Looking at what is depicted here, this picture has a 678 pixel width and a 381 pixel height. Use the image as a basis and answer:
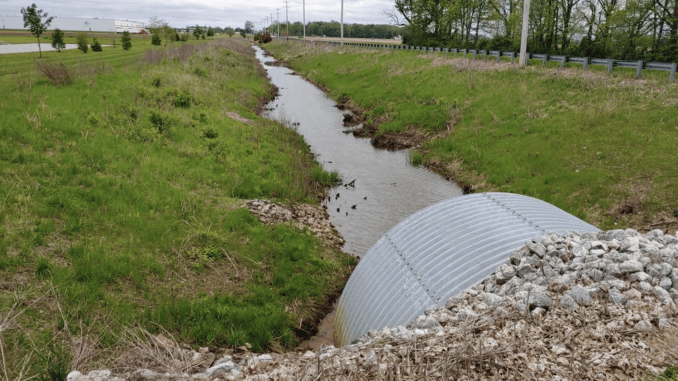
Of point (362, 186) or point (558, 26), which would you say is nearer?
point (362, 186)

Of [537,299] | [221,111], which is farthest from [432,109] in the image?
[537,299]

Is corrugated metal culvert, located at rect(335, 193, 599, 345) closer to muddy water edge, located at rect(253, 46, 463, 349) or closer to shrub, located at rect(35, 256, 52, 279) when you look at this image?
muddy water edge, located at rect(253, 46, 463, 349)

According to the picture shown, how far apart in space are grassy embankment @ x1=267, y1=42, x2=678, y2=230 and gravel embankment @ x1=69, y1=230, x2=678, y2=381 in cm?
806

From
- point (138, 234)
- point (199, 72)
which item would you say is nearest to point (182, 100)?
point (199, 72)

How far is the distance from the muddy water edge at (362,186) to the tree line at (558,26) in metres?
18.1

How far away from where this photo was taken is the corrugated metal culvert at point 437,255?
22.8ft

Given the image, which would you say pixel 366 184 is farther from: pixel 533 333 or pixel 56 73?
pixel 56 73

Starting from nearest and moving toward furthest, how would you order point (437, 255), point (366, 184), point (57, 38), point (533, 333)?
point (533, 333) < point (437, 255) < point (366, 184) < point (57, 38)

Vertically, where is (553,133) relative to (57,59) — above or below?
below

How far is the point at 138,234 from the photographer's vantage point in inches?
414

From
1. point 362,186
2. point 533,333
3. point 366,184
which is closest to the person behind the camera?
point 533,333

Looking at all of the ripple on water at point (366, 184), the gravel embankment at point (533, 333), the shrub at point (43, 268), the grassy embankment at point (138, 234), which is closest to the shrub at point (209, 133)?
the grassy embankment at point (138, 234)

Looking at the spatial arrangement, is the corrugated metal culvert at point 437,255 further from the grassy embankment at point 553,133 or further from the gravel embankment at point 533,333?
the grassy embankment at point 553,133

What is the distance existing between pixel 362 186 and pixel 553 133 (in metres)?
8.53
